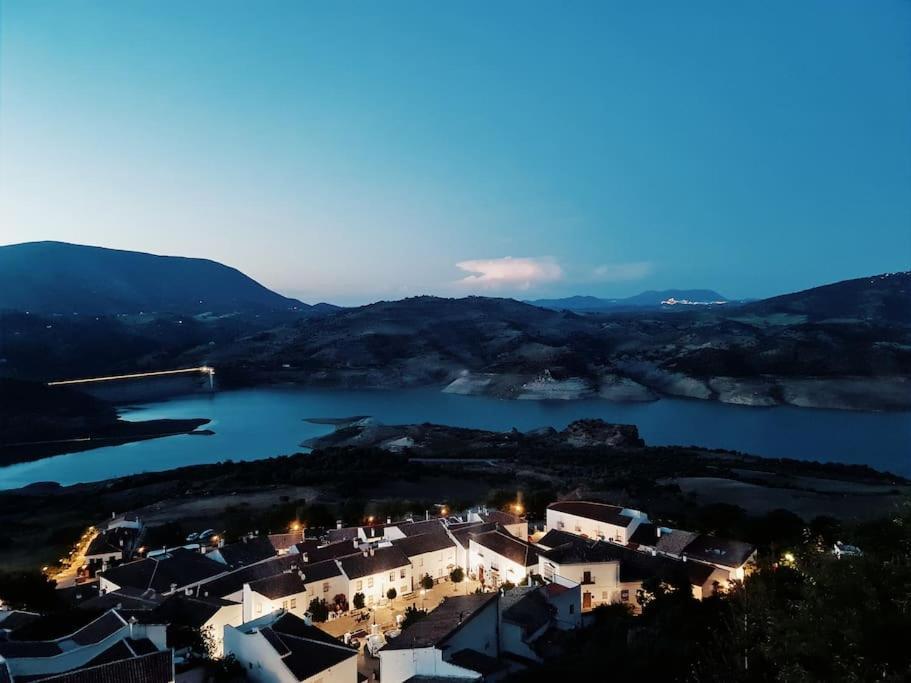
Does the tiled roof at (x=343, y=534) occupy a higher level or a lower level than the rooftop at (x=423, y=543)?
lower

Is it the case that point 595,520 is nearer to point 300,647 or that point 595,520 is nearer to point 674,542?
point 674,542

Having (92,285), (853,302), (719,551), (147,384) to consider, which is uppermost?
(92,285)

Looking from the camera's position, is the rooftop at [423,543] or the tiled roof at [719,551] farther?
the rooftop at [423,543]

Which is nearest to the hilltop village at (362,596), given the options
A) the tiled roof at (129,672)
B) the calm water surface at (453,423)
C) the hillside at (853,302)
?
the tiled roof at (129,672)

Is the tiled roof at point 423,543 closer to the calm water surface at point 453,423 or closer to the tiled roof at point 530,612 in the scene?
the tiled roof at point 530,612

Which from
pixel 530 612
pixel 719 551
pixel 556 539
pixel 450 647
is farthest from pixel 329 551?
pixel 719 551

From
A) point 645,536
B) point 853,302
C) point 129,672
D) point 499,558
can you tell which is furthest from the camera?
point 853,302

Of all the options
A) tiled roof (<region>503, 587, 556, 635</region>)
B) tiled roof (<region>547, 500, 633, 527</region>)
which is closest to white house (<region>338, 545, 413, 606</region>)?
tiled roof (<region>503, 587, 556, 635</region>)
